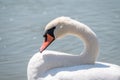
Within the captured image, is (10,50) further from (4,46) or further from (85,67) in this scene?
(85,67)

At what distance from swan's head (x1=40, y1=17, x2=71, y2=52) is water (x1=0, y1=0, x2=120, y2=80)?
131 cm

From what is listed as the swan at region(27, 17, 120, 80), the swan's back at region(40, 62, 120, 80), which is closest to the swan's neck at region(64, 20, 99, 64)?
the swan at region(27, 17, 120, 80)

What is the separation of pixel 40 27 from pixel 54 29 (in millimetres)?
3041

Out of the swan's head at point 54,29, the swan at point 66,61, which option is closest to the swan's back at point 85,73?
the swan at point 66,61

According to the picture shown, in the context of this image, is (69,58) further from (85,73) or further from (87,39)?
(85,73)

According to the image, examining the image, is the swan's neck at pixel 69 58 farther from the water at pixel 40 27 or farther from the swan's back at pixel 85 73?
the water at pixel 40 27

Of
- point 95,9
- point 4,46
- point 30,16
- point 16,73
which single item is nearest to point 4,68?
point 16,73

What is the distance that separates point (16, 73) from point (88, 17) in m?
2.37

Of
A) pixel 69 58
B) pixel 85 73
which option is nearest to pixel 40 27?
pixel 69 58

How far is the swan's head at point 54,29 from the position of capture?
15.7 ft

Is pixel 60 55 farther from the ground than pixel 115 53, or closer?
farther from the ground

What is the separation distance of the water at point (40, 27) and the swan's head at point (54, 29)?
131 cm

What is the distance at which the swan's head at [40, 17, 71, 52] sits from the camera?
477cm

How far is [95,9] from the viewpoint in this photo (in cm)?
861
